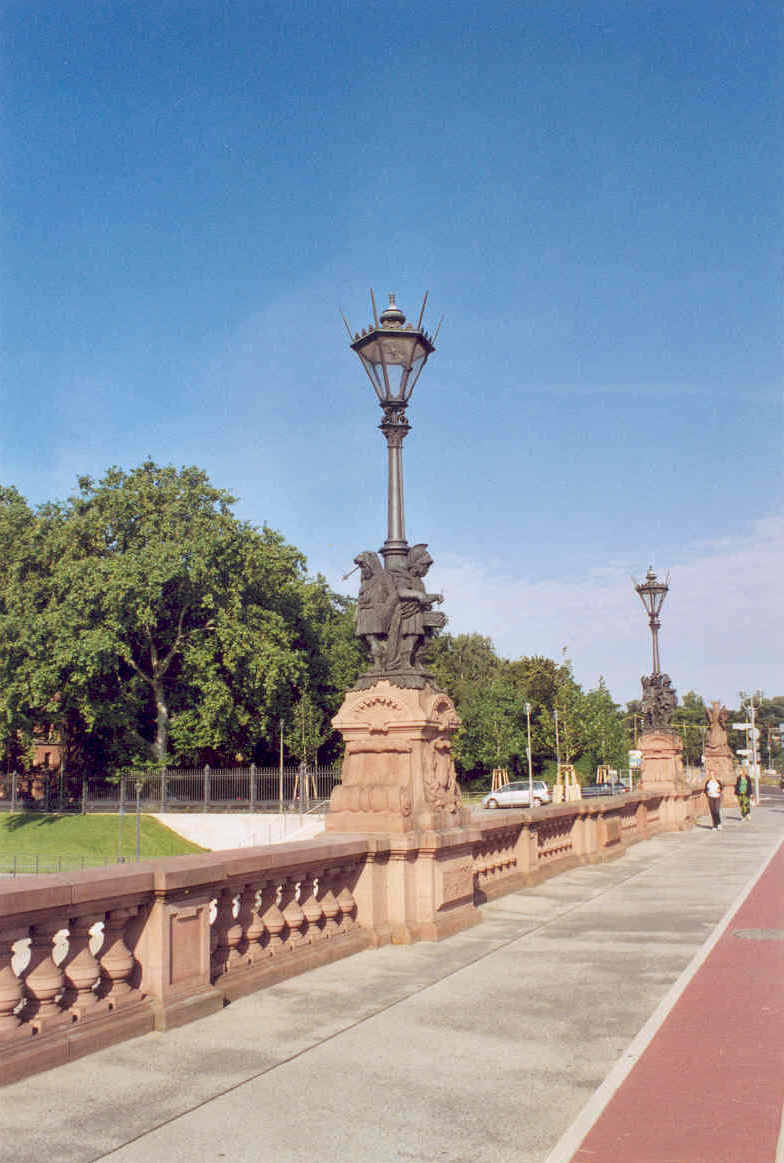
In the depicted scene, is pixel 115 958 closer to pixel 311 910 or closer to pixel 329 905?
pixel 311 910

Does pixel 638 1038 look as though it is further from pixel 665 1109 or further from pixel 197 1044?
pixel 197 1044

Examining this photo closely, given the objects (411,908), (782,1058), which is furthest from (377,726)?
(782,1058)

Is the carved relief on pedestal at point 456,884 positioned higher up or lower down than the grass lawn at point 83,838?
higher up

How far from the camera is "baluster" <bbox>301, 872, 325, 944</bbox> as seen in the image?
7.83 metres

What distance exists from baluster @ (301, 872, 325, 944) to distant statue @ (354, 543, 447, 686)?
7.64 feet

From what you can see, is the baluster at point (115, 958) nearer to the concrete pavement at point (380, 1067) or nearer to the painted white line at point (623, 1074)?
the concrete pavement at point (380, 1067)

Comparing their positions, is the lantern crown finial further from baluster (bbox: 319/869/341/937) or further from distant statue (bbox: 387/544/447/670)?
baluster (bbox: 319/869/341/937)

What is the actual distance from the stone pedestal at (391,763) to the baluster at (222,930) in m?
2.42

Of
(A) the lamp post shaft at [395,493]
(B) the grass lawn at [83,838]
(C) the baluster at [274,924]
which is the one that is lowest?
(B) the grass lawn at [83,838]

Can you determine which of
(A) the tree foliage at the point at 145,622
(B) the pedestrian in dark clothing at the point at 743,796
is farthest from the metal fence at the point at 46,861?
(B) the pedestrian in dark clothing at the point at 743,796

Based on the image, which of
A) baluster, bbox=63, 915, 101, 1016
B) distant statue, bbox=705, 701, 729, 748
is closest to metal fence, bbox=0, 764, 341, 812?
distant statue, bbox=705, 701, 729, 748

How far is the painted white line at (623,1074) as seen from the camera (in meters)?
4.11

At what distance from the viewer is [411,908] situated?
909 cm

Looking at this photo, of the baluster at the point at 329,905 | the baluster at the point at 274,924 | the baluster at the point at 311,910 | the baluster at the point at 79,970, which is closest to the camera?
the baluster at the point at 79,970
